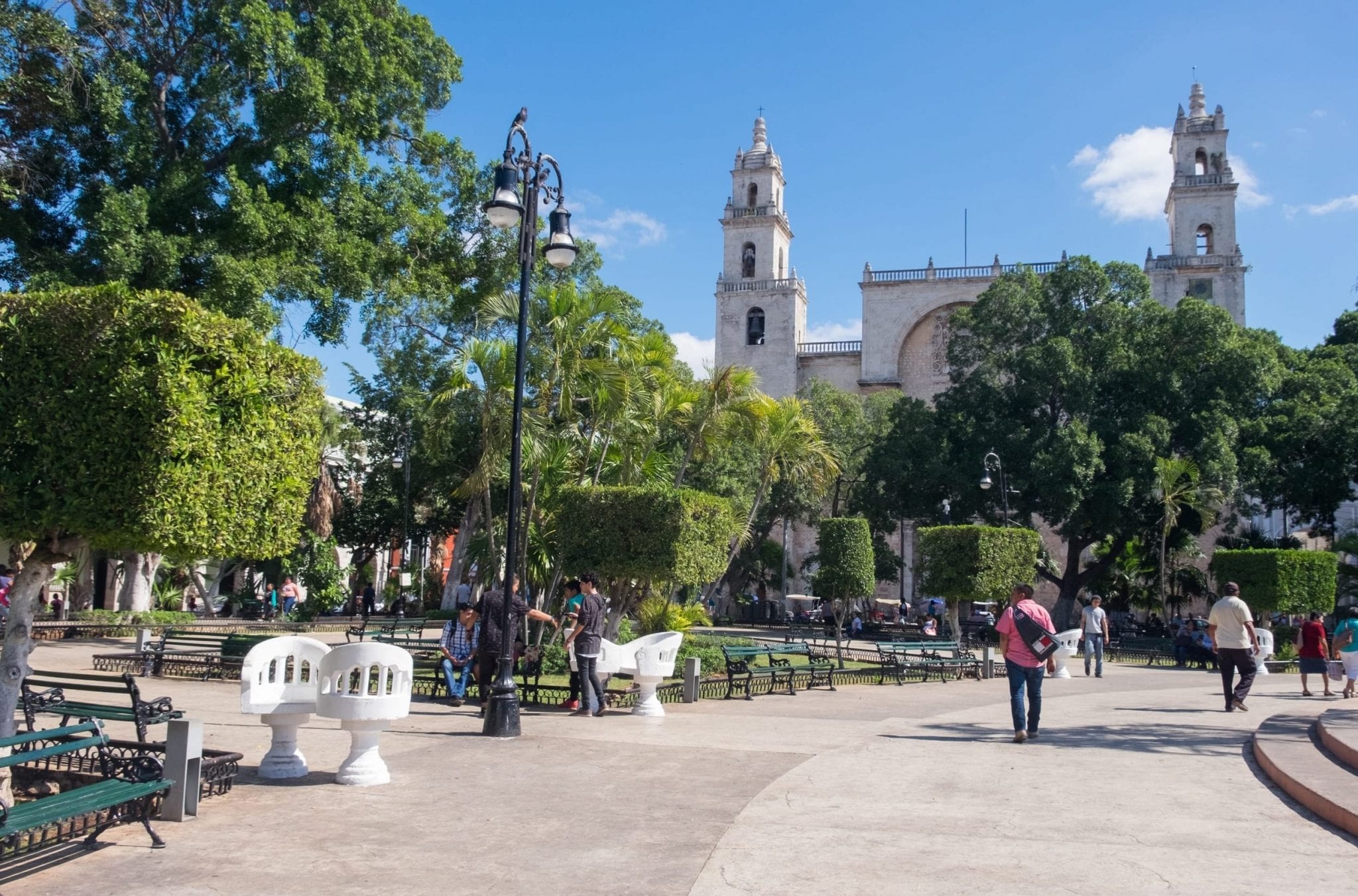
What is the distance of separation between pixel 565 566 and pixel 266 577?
23777 millimetres

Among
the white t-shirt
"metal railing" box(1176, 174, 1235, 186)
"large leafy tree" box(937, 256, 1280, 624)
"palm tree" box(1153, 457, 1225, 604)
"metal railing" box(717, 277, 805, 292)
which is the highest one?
"metal railing" box(1176, 174, 1235, 186)

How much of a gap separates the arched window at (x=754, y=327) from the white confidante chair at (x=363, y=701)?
144 feet

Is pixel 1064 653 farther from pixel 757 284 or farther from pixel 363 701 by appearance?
pixel 757 284

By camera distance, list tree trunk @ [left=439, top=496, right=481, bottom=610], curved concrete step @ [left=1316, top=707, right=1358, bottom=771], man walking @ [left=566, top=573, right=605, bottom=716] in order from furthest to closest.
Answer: tree trunk @ [left=439, top=496, right=481, bottom=610] < man walking @ [left=566, top=573, right=605, bottom=716] < curved concrete step @ [left=1316, top=707, right=1358, bottom=771]

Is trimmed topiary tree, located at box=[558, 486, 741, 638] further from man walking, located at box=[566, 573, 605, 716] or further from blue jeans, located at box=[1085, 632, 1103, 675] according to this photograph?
blue jeans, located at box=[1085, 632, 1103, 675]

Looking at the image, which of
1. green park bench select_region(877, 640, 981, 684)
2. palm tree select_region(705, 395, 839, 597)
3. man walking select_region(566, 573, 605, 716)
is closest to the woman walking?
green park bench select_region(877, 640, 981, 684)

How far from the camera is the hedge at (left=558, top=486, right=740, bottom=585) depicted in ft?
41.0

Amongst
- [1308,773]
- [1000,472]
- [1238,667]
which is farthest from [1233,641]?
[1000,472]

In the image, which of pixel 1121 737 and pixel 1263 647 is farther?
pixel 1263 647

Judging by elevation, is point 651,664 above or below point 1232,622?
below

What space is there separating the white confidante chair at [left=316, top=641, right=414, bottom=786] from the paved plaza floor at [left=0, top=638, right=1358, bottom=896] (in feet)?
0.66

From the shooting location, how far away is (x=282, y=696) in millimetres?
6684

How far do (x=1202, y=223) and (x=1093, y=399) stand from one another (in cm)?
1917

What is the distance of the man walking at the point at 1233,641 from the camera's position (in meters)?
11.3
